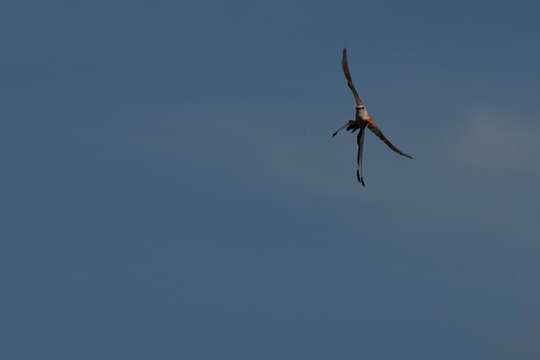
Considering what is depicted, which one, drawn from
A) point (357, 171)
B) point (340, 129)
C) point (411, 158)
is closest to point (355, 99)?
point (340, 129)

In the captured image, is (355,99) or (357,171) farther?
(355,99)

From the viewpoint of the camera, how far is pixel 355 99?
61688 mm

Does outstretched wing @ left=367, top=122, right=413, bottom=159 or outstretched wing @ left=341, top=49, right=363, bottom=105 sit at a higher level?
outstretched wing @ left=341, top=49, right=363, bottom=105

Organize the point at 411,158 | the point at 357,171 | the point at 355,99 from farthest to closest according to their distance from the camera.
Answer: the point at 355,99 < the point at 357,171 < the point at 411,158

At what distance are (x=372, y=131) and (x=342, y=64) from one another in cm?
565

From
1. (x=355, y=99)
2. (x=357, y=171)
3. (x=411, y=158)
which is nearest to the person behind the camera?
(x=411, y=158)

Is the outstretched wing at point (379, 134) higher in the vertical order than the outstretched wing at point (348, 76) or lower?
lower

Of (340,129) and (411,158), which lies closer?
(411,158)

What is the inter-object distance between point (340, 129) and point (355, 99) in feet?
9.74

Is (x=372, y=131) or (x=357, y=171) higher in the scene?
(x=372, y=131)

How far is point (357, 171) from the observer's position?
57594mm

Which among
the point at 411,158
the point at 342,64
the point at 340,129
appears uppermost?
the point at 342,64

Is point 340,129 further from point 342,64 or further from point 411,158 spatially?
point 411,158

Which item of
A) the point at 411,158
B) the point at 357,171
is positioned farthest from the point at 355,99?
the point at 411,158
